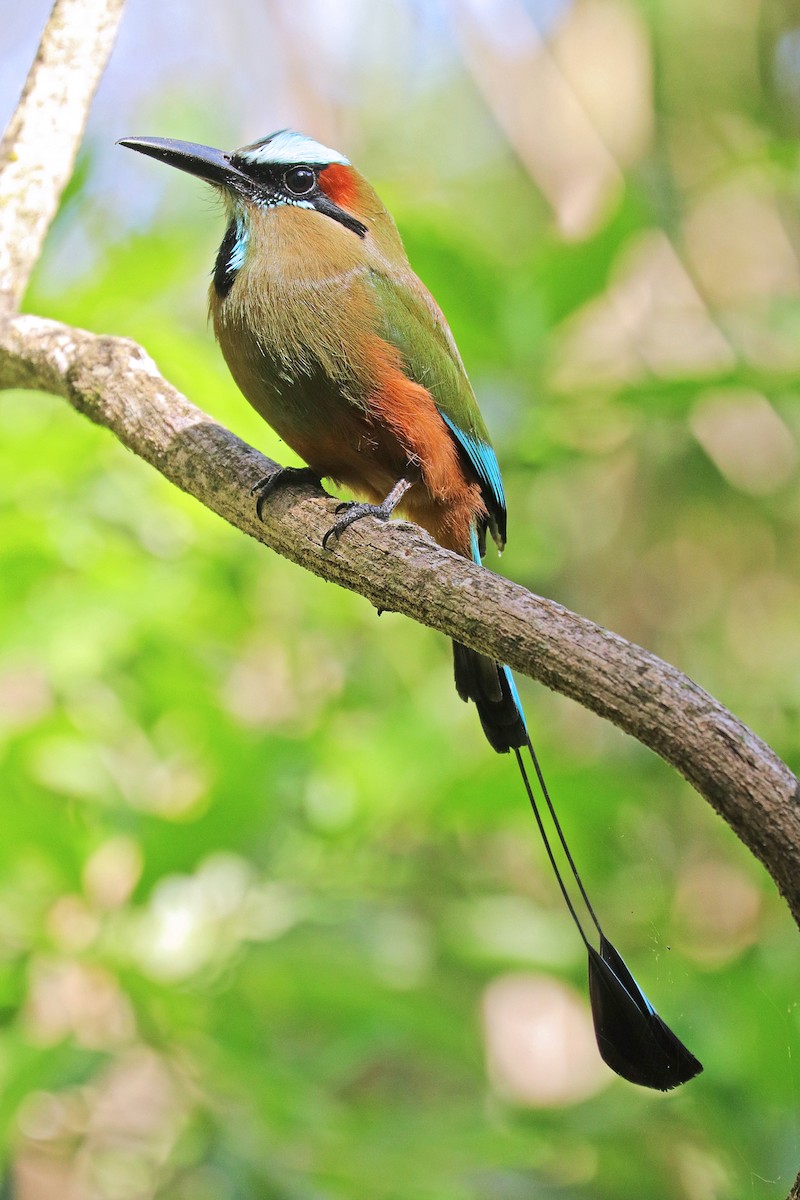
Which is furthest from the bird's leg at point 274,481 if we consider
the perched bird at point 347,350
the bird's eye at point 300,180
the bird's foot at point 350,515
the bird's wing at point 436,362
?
the bird's eye at point 300,180

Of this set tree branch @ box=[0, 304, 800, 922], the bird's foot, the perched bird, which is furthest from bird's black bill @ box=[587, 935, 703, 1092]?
the bird's foot

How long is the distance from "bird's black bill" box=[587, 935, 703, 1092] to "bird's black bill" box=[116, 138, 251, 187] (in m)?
1.50

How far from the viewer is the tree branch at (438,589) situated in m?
1.23

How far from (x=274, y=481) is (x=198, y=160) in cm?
70

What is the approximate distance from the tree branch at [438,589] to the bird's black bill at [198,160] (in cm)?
37

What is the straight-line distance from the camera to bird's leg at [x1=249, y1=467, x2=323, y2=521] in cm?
187

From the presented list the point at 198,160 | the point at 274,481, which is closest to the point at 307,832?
the point at 274,481

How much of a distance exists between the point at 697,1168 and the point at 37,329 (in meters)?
2.37

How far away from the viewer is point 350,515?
1.72 m

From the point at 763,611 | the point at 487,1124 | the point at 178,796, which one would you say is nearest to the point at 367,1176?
the point at 487,1124

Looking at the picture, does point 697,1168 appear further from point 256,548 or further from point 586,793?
point 256,548

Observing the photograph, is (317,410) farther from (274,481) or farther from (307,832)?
(307,832)

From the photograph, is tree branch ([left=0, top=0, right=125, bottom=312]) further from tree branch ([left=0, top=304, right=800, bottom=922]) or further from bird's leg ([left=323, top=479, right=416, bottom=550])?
bird's leg ([left=323, top=479, right=416, bottom=550])

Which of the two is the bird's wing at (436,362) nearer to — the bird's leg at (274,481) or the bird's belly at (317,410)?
the bird's belly at (317,410)
